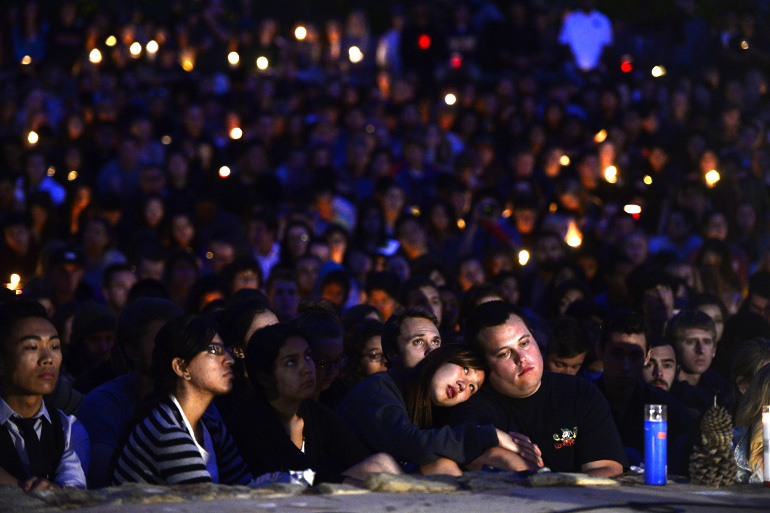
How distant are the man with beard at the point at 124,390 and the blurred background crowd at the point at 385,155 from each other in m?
1.41

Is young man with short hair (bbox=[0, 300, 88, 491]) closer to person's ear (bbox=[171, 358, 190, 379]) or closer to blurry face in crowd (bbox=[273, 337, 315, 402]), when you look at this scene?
person's ear (bbox=[171, 358, 190, 379])

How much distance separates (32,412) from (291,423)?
3.60 feet

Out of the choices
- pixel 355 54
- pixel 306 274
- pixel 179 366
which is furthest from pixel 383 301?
pixel 355 54

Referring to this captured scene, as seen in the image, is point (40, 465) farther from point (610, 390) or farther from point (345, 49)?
point (345, 49)

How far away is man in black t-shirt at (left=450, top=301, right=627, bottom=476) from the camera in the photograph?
464 cm

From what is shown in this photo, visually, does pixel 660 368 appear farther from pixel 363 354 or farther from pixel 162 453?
pixel 162 453

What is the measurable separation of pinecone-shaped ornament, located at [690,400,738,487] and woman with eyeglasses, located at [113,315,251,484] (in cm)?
185

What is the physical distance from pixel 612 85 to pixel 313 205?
569 cm

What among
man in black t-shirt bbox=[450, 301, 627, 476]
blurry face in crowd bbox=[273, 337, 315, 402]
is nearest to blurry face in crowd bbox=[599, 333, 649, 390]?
man in black t-shirt bbox=[450, 301, 627, 476]

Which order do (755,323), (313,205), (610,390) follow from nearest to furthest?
1. (610,390)
2. (755,323)
3. (313,205)

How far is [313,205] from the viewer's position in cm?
1125

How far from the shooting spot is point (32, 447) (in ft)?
14.3

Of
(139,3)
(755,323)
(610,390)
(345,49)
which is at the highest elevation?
(139,3)

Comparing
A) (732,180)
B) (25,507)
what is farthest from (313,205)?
(25,507)
